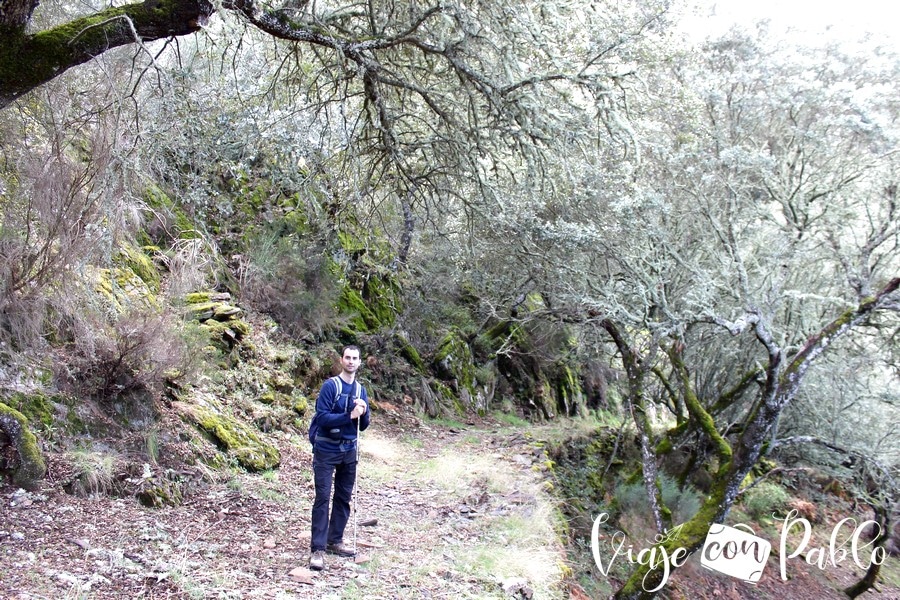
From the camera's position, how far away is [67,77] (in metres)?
5.40

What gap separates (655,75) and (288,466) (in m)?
6.98

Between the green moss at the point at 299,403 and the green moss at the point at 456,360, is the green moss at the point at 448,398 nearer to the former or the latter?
the green moss at the point at 456,360

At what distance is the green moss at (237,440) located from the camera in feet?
20.3

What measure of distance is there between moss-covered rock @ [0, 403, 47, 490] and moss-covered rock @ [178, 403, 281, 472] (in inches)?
72.0

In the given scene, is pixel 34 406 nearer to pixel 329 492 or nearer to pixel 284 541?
pixel 284 541

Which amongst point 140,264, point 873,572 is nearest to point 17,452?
point 140,264

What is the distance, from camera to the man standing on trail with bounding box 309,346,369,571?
4469 millimetres

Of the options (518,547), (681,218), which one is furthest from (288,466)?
(681,218)

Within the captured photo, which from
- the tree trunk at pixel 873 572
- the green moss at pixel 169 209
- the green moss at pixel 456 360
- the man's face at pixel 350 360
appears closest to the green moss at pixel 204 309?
the green moss at pixel 169 209

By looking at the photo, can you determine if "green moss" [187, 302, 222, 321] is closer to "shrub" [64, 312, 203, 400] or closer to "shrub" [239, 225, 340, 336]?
"shrub" [239, 225, 340, 336]

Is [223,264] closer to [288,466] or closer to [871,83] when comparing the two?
[288,466]

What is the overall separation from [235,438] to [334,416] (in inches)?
100

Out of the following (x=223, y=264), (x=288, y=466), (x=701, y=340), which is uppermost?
(x=223, y=264)

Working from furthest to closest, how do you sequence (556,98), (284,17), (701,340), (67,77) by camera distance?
(701,340) → (556,98) → (67,77) → (284,17)
